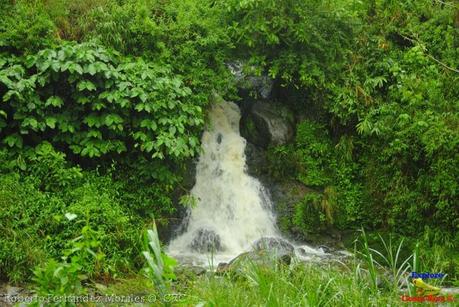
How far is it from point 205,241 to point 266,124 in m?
2.82

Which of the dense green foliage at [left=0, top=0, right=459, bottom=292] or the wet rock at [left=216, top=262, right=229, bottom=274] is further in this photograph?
the dense green foliage at [left=0, top=0, right=459, bottom=292]

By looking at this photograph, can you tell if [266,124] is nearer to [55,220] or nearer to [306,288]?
[55,220]

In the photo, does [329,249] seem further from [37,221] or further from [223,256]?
[37,221]

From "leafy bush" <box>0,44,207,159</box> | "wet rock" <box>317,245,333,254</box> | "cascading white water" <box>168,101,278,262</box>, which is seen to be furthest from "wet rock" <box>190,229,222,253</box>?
"wet rock" <box>317,245,333,254</box>

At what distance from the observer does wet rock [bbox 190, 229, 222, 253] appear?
8445 mm

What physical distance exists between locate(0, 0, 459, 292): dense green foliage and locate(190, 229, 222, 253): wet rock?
657mm

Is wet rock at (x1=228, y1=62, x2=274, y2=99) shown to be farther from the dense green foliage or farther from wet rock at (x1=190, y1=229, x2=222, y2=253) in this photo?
wet rock at (x1=190, y1=229, x2=222, y2=253)

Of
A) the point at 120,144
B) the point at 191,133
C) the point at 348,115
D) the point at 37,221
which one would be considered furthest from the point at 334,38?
the point at 37,221

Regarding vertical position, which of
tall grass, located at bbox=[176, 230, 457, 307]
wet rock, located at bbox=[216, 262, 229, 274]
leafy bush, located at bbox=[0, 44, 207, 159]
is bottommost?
wet rock, located at bbox=[216, 262, 229, 274]

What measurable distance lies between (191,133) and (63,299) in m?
5.00

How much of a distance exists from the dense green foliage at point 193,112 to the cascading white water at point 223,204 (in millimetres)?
496

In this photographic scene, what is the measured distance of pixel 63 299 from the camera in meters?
3.42

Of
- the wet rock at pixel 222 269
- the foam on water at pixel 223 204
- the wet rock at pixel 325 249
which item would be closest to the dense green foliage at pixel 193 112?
the wet rock at pixel 325 249

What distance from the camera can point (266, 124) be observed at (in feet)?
32.9
